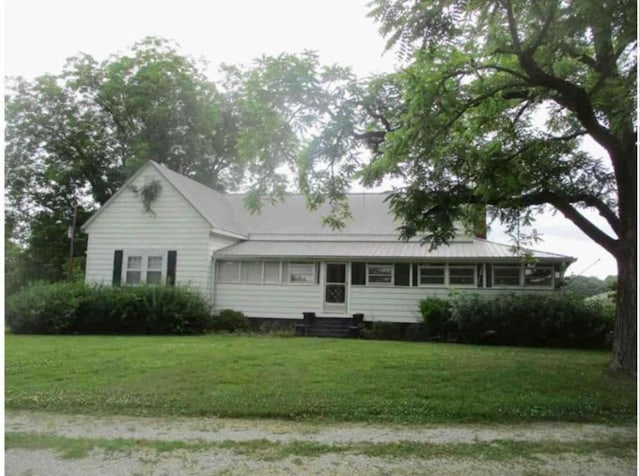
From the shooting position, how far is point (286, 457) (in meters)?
4.29

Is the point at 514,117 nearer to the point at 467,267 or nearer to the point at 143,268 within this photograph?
the point at 467,267

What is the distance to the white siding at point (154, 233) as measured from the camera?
17312mm

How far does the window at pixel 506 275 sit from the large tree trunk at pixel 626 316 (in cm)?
759

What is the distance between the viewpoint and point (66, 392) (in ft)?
21.6

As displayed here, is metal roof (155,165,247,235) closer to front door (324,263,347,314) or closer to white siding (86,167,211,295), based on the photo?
white siding (86,167,211,295)

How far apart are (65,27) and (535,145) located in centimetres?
756

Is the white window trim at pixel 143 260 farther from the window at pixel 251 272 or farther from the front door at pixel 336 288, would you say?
the front door at pixel 336 288

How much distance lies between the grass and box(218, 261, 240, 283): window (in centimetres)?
1291

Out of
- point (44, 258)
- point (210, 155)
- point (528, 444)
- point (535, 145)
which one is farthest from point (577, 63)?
point (44, 258)

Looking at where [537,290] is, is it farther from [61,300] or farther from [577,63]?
[61,300]

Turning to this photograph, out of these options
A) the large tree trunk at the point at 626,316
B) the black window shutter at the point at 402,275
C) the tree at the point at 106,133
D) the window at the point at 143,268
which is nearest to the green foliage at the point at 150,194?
the window at the point at 143,268

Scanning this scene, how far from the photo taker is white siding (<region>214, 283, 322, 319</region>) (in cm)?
1711

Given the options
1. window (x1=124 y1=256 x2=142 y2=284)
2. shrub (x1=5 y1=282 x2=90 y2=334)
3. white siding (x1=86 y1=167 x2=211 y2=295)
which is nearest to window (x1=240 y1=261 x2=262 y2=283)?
white siding (x1=86 y1=167 x2=211 y2=295)

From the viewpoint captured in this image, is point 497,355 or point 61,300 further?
point 61,300
